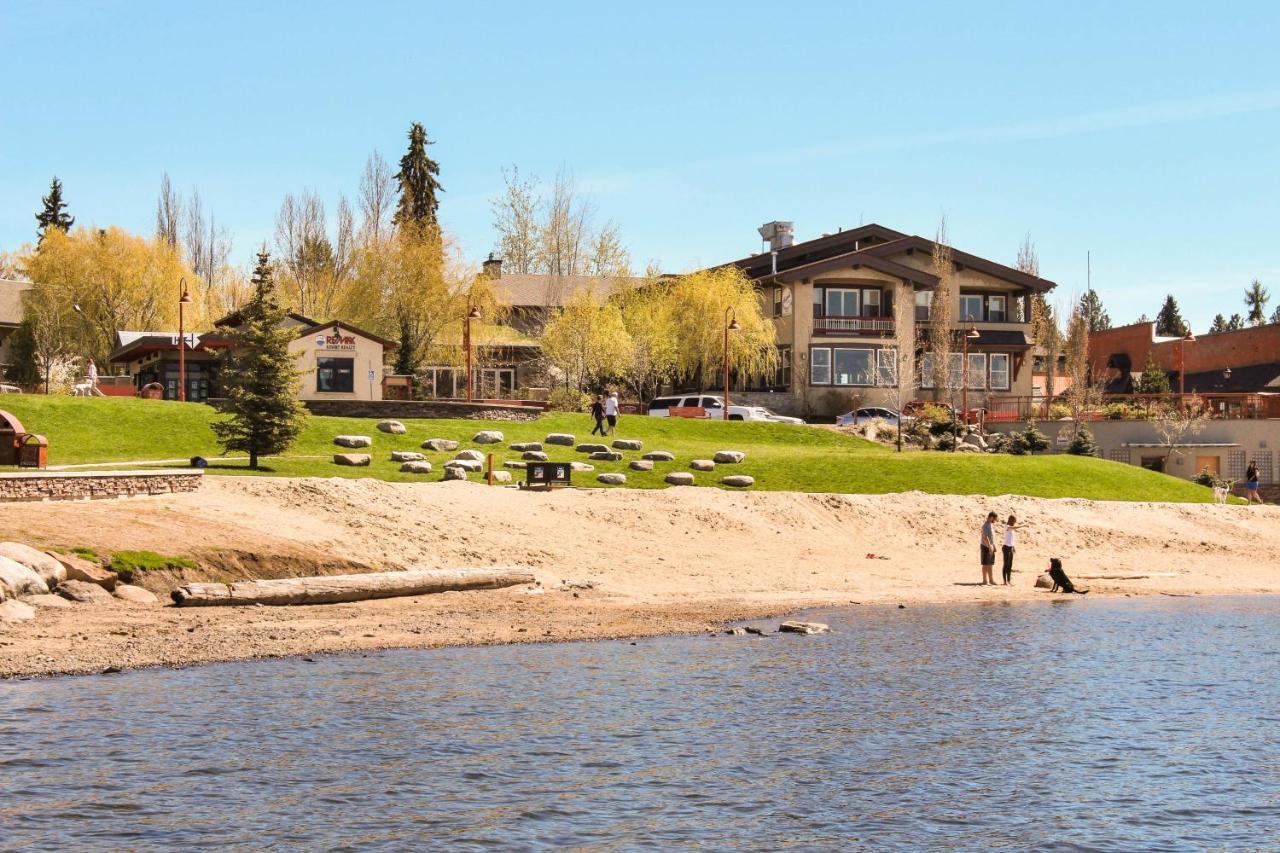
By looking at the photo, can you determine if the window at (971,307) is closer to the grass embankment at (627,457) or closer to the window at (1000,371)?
the window at (1000,371)

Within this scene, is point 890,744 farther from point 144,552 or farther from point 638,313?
point 638,313

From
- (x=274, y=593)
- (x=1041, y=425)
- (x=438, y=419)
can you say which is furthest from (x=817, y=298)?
(x=274, y=593)

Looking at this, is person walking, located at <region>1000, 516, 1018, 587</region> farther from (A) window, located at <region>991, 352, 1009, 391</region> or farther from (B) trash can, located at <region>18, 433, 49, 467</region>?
(A) window, located at <region>991, 352, 1009, 391</region>

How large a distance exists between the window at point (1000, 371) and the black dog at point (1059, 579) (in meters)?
49.1

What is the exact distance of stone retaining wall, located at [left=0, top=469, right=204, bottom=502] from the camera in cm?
2949

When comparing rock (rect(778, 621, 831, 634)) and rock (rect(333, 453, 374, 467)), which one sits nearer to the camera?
rock (rect(778, 621, 831, 634))

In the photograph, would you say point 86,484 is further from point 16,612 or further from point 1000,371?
point 1000,371

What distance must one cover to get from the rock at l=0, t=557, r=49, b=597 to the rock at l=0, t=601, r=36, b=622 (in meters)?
0.23

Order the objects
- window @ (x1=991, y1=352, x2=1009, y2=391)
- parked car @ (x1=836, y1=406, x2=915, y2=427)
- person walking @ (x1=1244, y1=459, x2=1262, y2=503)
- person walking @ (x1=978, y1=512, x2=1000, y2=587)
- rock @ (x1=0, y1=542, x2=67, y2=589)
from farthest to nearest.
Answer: window @ (x1=991, y1=352, x2=1009, y2=391) < parked car @ (x1=836, y1=406, x2=915, y2=427) < person walking @ (x1=1244, y1=459, x2=1262, y2=503) < person walking @ (x1=978, y1=512, x2=1000, y2=587) < rock @ (x1=0, y1=542, x2=67, y2=589)

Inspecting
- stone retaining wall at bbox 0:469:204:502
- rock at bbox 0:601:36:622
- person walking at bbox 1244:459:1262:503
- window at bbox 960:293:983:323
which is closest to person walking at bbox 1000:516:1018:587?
stone retaining wall at bbox 0:469:204:502

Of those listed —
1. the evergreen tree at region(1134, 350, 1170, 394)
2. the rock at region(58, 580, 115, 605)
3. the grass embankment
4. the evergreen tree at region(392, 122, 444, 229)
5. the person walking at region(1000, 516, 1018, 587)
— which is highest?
the evergreen tree at region(392, 122, 444, 229)

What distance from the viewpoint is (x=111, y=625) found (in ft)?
75.6

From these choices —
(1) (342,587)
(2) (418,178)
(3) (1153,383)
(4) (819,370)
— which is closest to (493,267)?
(2) (418,178)

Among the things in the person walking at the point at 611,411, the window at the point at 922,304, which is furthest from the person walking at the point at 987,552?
the window at the point at 922,304
